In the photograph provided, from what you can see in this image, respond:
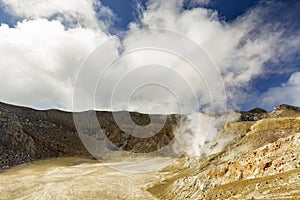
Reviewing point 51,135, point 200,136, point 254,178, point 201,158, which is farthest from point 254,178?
point 51,135

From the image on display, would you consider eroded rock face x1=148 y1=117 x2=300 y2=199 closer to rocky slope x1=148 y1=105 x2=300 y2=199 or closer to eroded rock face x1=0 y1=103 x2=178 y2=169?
rocky slope x1=148 y1=105 x2=300 y2=199

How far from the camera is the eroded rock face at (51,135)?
104312mm

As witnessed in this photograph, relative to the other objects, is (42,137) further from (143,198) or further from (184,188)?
(184,188)

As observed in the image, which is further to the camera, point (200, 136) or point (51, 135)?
point (51, 135)

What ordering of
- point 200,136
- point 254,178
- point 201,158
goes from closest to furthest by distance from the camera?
point 254,178 < point 201,158 < point 200,136

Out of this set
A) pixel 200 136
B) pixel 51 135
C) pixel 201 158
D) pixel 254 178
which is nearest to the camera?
pixel 254 178

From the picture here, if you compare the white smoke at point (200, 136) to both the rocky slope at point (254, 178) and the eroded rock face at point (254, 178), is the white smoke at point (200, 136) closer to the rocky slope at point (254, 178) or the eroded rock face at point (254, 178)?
the rocky slope at point (254, 178)

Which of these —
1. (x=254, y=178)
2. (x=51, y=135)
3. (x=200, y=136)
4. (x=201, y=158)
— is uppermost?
(x=51, y=135)

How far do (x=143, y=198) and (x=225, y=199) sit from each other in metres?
20.2

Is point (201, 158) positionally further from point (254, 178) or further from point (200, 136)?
point (200, 136)

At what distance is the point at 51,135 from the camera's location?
408 ft

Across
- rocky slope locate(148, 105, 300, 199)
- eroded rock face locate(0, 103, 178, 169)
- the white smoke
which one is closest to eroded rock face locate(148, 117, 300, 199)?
rocky slope locate(148, 105, 300, 199)

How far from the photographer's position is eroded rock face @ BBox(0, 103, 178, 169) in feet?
342

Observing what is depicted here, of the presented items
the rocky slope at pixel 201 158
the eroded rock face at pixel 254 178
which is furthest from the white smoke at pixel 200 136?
the eroded rock face at pixel 254 178
